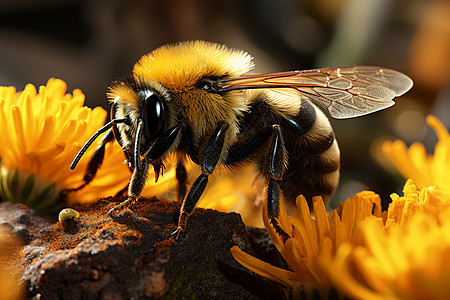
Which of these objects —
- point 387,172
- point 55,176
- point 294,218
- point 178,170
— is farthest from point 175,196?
point 387,172

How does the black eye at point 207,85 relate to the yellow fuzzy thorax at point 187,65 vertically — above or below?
below

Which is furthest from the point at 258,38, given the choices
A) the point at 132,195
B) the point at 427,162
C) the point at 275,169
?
the point at 132,195

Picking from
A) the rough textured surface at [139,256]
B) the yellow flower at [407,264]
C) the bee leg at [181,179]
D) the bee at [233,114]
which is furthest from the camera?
the bee leg at [181,179]

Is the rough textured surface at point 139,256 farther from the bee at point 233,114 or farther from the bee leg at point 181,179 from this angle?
the bee leg at point 181,179

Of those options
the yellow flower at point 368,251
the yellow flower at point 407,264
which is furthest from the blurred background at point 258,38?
the yellow flower at point 407,264

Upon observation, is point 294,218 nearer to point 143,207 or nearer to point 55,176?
point 143,207

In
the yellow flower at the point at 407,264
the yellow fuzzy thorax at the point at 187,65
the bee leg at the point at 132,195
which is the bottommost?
the bee leg at the point at 132,195
